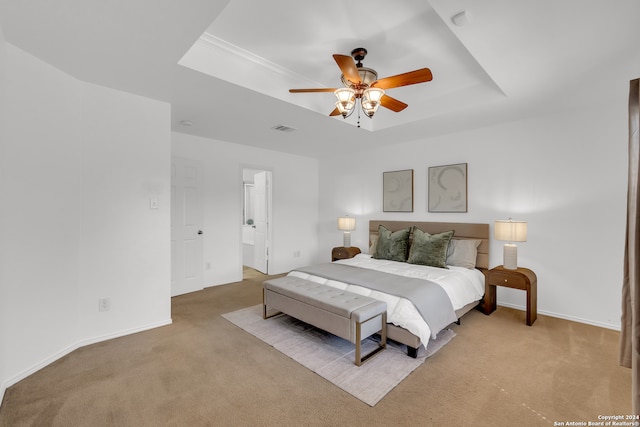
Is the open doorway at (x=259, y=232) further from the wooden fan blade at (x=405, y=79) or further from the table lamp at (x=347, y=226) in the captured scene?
the wooden fan blade at (x=405, y=79)

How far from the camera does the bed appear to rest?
2.52 meters

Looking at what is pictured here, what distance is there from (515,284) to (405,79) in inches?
101

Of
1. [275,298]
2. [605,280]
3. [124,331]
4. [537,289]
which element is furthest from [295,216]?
[605,280]

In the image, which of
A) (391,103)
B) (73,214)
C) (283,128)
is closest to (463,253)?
(391,103)

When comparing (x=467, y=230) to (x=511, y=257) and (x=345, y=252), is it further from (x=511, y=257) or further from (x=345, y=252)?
(x=345, y=252)

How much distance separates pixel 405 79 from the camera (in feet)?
7.09

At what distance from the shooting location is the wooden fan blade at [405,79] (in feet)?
6.73

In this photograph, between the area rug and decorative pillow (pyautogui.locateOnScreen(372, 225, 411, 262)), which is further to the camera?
decorative pillow (pyautogui.locateOnScreen(372, 225, 411, 262))

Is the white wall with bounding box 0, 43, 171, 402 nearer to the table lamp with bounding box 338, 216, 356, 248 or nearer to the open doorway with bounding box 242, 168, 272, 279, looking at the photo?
the open doorway with bounding box 242, 168, 272, 279

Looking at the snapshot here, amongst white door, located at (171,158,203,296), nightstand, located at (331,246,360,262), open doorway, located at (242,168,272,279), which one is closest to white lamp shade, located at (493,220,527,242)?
nightstand, located at (331,246,360,262)

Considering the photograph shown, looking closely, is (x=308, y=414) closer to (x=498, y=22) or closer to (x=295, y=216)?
(x=498, y=22)

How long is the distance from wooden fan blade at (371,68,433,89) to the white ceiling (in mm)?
299

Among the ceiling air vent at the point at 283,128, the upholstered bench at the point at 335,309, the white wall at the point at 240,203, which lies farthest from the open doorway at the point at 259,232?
the upholstered bench at the point at 335,309

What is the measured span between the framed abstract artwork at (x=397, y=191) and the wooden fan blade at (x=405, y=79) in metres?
2.62
